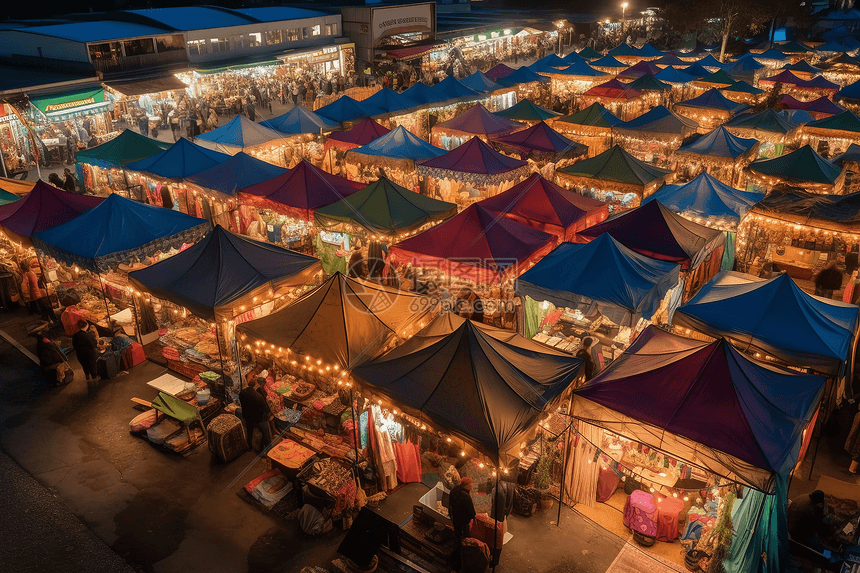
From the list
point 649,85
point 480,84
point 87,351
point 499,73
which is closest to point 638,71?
point 649,85

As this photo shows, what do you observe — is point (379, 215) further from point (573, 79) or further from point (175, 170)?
point (573, 79)

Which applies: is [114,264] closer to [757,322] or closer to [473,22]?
[757,322]

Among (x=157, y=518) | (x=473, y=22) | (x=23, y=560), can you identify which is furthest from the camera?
(x=473, y=22)

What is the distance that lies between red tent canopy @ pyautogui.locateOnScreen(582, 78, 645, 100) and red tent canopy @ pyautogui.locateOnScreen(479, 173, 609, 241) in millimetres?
13351

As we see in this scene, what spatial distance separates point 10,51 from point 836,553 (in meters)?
29.4

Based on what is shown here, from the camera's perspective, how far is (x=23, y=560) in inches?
237

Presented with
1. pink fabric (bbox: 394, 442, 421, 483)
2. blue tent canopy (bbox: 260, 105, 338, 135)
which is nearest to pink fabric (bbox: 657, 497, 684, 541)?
pink fabric (bbox: 394, 442, 421, 483)

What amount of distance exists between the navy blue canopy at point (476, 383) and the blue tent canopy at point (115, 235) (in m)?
5.08

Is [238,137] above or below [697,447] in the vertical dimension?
above

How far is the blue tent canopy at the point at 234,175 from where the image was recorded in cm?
1229

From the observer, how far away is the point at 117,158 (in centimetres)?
1425

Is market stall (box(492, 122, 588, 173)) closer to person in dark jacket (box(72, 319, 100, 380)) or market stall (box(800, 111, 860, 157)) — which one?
market stall (box(800, 111, 860, 157))

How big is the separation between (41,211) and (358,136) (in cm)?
778

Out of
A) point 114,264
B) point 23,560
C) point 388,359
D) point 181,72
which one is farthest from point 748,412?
point 181,72
